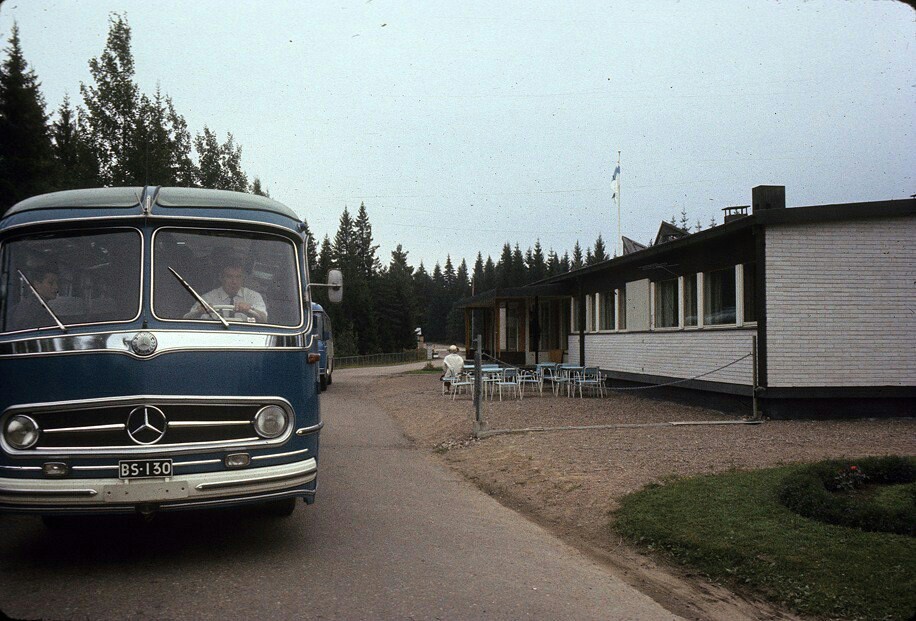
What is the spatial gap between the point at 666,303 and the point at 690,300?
1.45 meters

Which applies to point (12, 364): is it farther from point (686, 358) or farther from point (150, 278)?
point (686, 358)

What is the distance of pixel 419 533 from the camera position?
642 cm

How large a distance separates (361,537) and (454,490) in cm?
257

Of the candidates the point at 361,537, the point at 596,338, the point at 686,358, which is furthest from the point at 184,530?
the point at 596,338

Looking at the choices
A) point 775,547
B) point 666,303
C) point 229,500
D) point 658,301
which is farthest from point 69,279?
point 658,301

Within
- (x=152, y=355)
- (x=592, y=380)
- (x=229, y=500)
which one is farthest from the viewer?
(x=592, y=380)

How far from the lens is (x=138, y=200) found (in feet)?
18.9

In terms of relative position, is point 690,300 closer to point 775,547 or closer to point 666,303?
point 666,303

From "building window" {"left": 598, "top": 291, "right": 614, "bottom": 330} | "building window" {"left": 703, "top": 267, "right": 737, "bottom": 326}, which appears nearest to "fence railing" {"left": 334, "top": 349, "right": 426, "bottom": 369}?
"building window" {"left": 598, "top": 291, "right": 614, "bottom": 330}

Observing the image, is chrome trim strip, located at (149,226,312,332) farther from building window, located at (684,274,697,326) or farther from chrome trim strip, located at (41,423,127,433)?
building window, located at (684,274,697,326)

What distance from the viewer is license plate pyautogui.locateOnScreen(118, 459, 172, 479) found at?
16.1ft

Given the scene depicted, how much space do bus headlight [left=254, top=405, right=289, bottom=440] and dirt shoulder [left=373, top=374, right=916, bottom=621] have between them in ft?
8.83

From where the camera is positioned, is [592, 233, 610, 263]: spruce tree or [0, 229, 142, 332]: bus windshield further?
[592, 233, 610, 263]: spruce tree

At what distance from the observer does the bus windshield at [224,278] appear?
552cm
